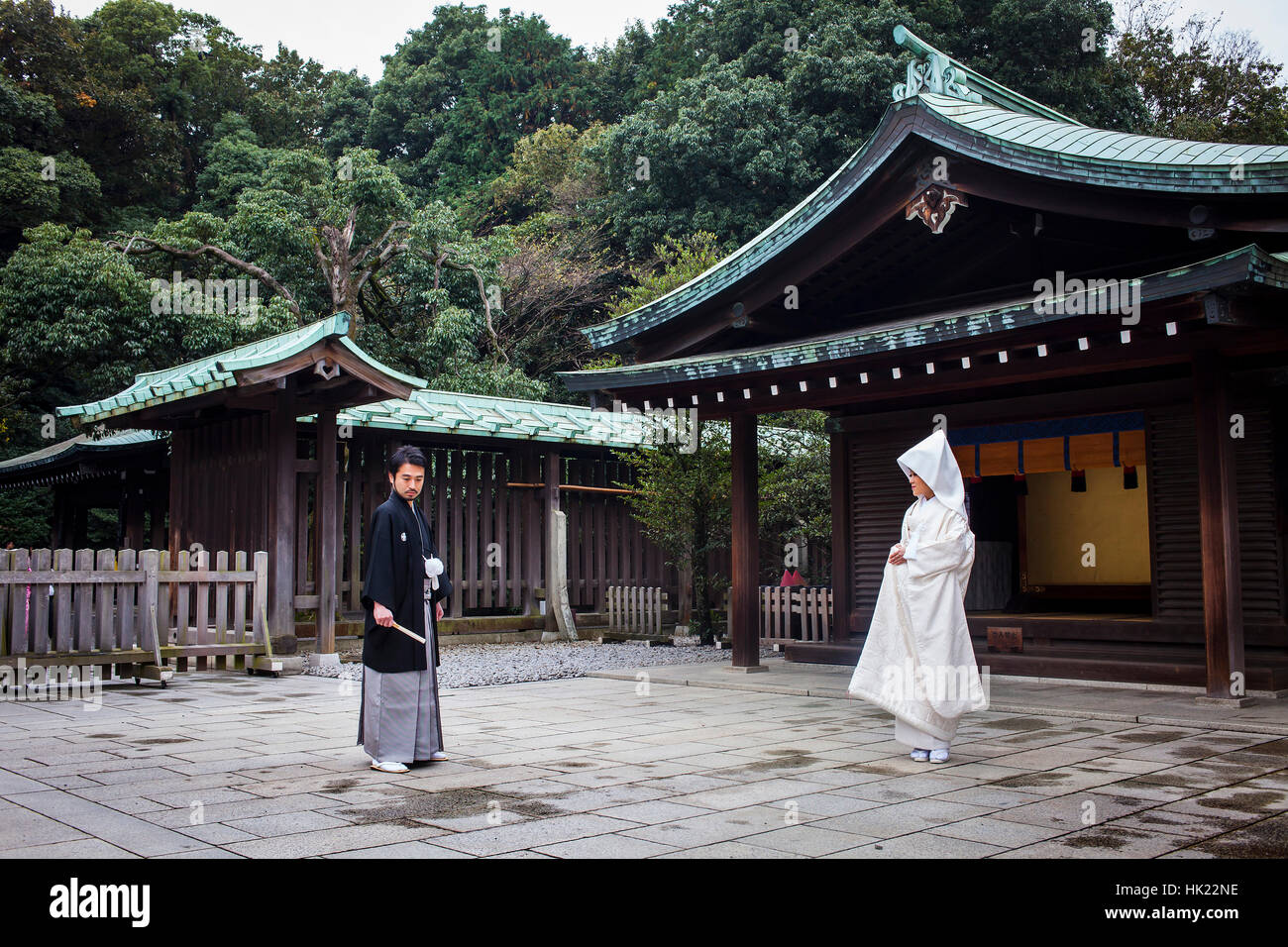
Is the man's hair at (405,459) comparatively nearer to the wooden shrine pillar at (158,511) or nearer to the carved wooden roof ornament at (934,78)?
the carved wooden roof ornament at (934,78)

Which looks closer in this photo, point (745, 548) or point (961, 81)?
point (961, 81)

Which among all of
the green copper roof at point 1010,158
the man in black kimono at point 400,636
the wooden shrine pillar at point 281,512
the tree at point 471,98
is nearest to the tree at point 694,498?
the green copper roof at point 1010,158

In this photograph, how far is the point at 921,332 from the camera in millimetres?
8758

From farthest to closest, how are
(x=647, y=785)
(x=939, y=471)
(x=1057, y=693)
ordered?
(x=1057, y=693), (x=939, y=471), (x=647, y=785)

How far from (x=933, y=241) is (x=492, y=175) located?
2601 centimetres

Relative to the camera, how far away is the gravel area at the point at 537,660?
11531 mm

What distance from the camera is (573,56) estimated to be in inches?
1467

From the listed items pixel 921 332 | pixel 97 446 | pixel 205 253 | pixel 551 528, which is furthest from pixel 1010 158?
pixel 205 253

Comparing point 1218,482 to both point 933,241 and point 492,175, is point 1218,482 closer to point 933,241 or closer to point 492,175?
point 933,241

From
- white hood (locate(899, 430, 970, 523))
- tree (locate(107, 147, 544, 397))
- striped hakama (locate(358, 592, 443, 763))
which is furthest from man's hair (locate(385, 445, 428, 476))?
tree (locate(107, 147, 544, 397))

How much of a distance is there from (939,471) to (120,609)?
8.27m

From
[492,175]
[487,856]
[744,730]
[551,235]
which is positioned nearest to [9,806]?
[487,856]

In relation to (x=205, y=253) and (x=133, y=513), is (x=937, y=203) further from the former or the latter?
(x=205, y=253)

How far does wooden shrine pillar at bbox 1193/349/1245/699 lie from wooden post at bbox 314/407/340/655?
30.1ft
